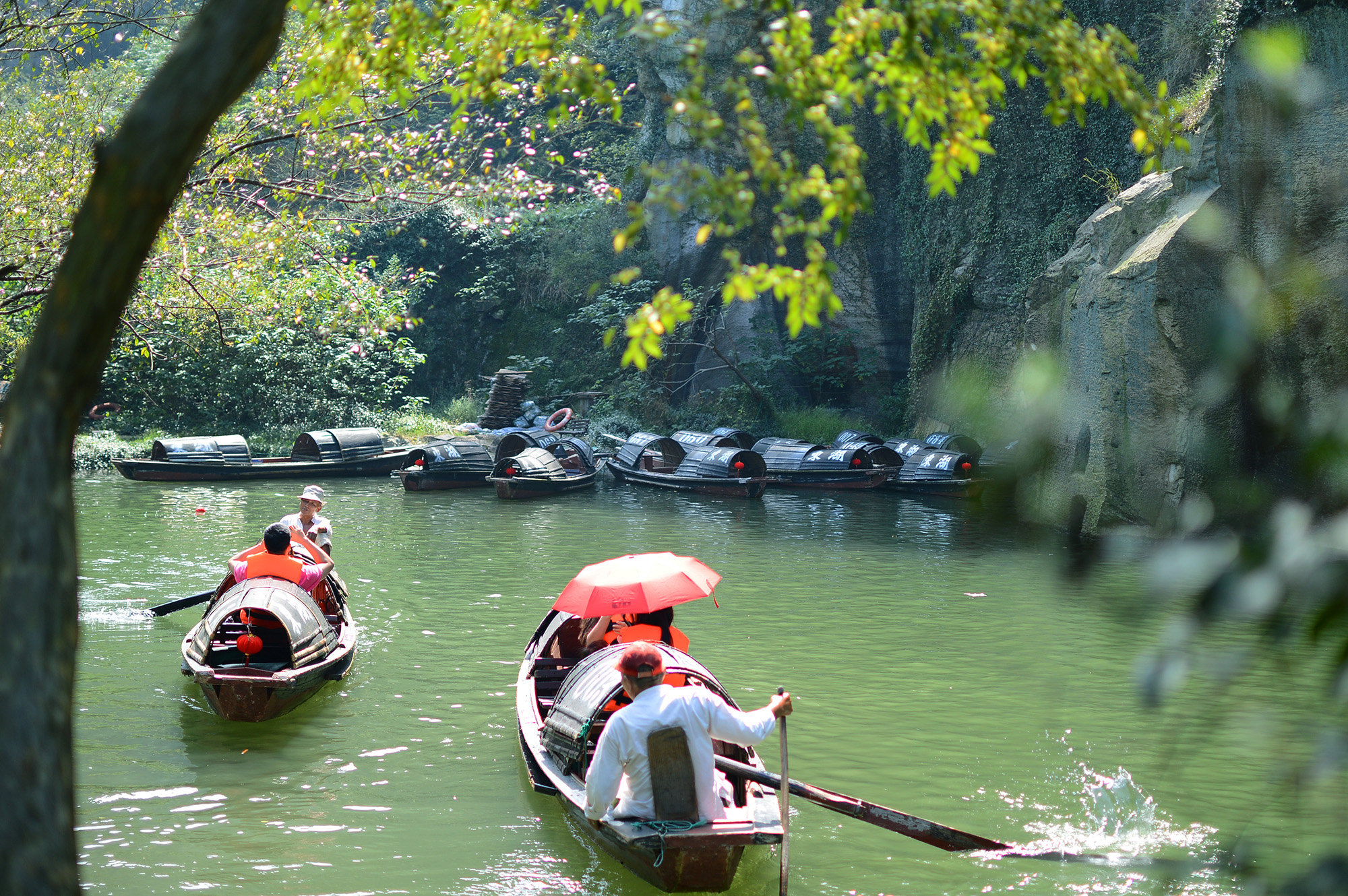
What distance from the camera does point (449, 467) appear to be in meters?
26.4

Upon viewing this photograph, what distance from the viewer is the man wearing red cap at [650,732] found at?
5910 millimetres

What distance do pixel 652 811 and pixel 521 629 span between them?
6.96 metres

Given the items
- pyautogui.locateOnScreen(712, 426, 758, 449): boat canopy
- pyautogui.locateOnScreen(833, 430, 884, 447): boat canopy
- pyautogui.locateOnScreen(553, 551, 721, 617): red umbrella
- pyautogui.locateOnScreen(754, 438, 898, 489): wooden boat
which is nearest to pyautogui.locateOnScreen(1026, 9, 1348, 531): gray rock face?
pyautogui.locateOnScreen(553, 551, 721, 617): red umbrella

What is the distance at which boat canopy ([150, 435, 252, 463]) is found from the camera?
26.7 metres

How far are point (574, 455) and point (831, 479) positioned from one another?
6826 mm

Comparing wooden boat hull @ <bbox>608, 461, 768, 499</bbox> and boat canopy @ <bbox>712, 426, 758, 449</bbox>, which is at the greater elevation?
boat canopy @ <bbox>712, 426, 758, 449</bbox>

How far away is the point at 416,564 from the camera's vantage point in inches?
656

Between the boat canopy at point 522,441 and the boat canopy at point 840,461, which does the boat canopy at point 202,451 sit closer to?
the boat canopy at point 522,441

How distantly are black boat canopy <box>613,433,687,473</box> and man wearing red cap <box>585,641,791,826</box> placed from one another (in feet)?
71.9

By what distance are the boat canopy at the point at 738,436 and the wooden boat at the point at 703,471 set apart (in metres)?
1.24

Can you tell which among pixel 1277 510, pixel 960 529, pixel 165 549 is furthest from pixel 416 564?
pixel 1277 510

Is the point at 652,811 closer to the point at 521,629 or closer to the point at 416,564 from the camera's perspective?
the point at 521,629

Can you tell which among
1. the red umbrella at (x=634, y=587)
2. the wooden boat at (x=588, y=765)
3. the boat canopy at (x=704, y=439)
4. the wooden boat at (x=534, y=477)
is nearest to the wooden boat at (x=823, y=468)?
the boat canopy at (x=704, y=439)

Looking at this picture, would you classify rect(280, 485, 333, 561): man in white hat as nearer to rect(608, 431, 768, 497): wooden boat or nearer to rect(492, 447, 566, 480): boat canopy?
rect(492, 447, 566, 480): boat canopy
